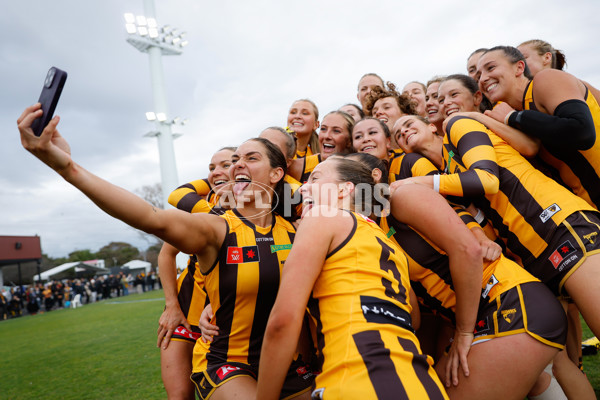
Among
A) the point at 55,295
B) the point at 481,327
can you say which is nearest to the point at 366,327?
the point at 481,327

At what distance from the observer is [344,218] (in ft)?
6.30

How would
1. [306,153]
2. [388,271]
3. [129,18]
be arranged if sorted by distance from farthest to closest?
[129,18] < [306,153] < [388,271]

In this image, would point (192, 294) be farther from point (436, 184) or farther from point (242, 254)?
point (436, 184)

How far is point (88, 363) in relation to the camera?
9.66 meters

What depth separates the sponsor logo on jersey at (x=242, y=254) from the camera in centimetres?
257

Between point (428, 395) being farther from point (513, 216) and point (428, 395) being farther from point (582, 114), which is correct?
point (582, 114)

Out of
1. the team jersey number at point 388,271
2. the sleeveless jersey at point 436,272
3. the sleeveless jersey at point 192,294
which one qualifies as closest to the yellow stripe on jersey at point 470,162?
the sleeveless jersey at point 436,272

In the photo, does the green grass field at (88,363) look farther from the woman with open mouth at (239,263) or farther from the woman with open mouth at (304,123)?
the woman with open mouth at (304,123)

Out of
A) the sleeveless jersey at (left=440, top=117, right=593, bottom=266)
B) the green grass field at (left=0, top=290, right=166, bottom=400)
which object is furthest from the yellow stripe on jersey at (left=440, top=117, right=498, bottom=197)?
the green grass field at (left=0, top=290, right=166, bottom=400)

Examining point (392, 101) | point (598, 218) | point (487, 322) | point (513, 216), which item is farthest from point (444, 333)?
point (392, 101)

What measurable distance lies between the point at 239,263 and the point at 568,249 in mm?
2128

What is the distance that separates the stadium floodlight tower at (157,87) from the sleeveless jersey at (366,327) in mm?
35557

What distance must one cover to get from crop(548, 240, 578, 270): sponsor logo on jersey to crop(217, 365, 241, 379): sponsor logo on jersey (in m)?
2.19

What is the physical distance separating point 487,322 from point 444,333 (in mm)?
874
